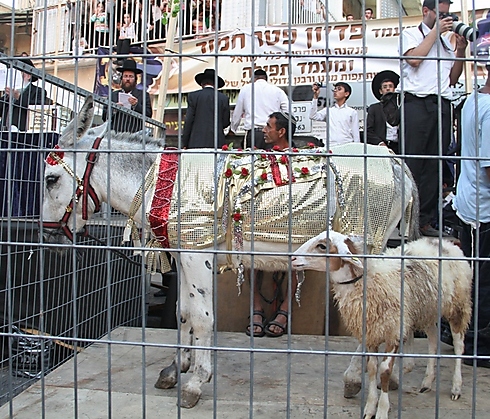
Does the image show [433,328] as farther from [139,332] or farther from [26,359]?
[26,359]

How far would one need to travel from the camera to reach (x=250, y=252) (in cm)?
264

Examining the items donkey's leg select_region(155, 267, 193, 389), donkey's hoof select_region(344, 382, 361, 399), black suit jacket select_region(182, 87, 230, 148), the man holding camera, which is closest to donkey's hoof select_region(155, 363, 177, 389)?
donkey's leg select_region(155, 267, 193, 389)

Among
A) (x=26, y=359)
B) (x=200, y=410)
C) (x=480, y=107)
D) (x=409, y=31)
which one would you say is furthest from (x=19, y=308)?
(x=409, y=31)

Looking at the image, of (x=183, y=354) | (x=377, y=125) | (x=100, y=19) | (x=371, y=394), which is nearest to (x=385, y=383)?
(x=371, y=394)

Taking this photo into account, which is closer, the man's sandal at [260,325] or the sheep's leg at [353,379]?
the sheep's leg at [353,379]

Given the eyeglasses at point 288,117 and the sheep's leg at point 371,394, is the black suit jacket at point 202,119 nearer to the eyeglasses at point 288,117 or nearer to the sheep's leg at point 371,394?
the eyeglasses at point 288,117

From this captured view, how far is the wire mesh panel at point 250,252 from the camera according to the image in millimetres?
2865

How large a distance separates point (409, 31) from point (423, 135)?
105 centimetres

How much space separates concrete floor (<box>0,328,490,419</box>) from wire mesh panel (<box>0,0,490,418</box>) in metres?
0.02

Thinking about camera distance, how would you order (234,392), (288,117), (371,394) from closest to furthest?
(288,117)
(371,394)
(234,392)

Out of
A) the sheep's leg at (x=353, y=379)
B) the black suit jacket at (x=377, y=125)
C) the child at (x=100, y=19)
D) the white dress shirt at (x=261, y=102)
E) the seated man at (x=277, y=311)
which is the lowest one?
the sheep's leg at (x=353, y=379)

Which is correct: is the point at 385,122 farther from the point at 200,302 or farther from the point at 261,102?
the point at 200,302

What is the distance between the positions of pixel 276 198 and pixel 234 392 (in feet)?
4.64

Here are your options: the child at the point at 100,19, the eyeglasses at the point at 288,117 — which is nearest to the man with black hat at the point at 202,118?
the eyeglasses at the point at 288,117
